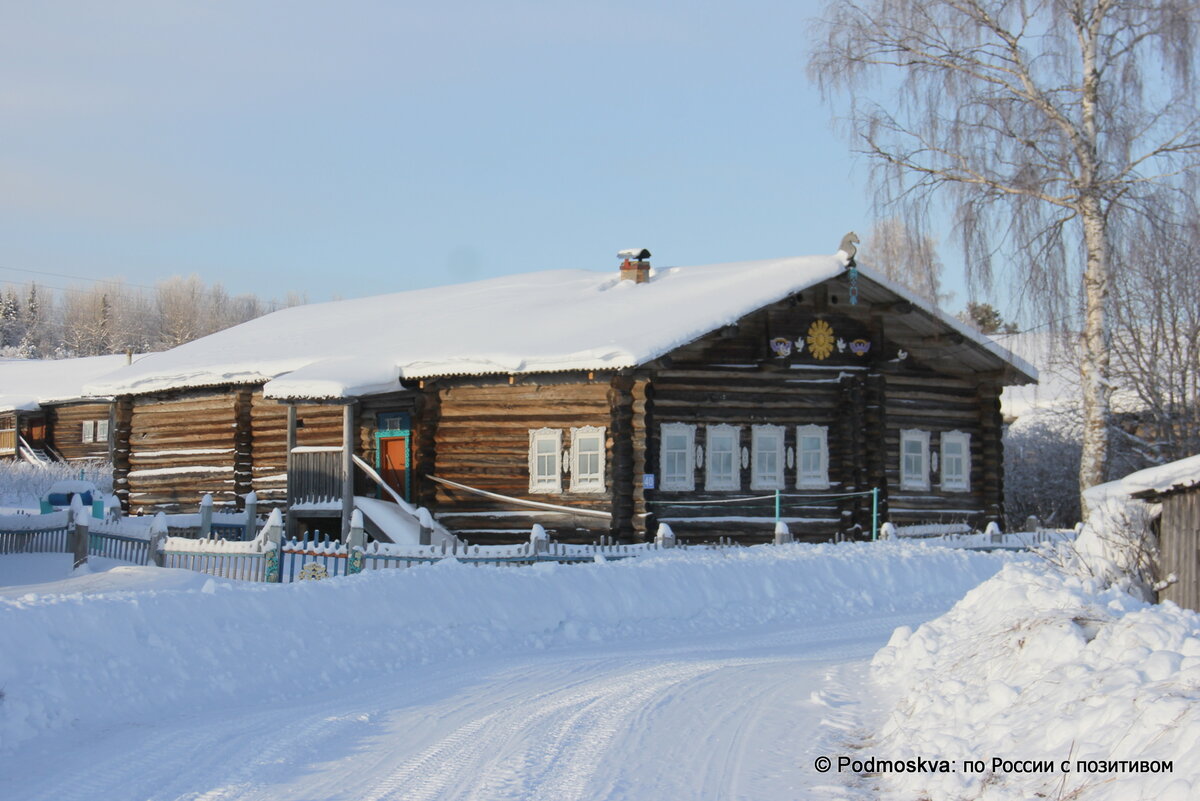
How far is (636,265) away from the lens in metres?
29.6

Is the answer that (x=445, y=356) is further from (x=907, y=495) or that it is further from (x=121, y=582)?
(x=907, y=495)

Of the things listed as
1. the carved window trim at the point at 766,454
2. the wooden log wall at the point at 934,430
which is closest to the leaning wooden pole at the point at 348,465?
the carved window trim at the point at 766,454

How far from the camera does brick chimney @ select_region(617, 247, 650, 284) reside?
97.0 feet

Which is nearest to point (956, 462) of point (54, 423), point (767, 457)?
point (767, 457)

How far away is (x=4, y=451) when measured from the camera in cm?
4944

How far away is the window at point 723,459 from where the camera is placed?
24.1 meters

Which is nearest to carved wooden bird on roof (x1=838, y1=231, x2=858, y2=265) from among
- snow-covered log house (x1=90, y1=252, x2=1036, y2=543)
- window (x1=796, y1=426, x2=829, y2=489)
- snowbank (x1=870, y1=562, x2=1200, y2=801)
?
snow-covered log house (x1=90, y1=252, x2=1036, y2=543)

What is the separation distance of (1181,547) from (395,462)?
17.5 metres

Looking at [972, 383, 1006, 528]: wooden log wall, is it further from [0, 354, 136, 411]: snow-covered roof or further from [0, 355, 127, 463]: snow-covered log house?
[0, 355, 127, 463]: snow-covered log house

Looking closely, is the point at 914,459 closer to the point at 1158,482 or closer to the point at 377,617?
the point at 1158,482

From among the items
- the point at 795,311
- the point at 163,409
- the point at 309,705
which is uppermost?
the point at 795,311

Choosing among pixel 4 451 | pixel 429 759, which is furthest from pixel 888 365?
pixel 4 451

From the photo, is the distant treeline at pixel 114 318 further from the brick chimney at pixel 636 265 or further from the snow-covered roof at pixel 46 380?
the brick chimney at pixel 636 265

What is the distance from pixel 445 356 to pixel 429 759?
16820mm
